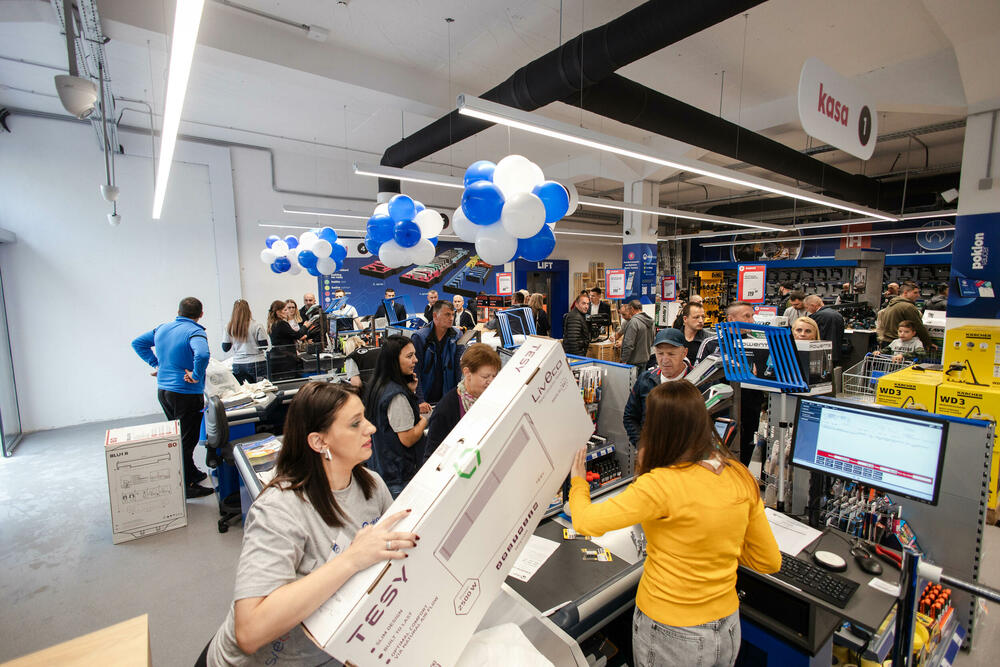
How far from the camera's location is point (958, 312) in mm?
4297

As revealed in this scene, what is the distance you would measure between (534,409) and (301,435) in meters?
0.66

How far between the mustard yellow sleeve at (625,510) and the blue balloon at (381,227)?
4.11 m

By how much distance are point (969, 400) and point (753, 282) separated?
4.70 metres

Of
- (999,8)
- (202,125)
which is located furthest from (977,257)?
(202,125)

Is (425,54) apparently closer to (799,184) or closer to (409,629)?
(409,629)

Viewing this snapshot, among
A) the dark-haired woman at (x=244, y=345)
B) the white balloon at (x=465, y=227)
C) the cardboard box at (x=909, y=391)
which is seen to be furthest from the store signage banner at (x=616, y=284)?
the dark-haired woman at (x=244, y=345)

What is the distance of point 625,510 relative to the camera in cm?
132

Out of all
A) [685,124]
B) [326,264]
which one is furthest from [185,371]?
[685,124]

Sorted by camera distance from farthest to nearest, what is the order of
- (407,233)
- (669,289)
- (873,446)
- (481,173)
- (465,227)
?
(669,289)
(407,233)
(465,227)
(481,173)
(873,446)

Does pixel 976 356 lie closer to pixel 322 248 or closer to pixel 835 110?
pixel 835 110

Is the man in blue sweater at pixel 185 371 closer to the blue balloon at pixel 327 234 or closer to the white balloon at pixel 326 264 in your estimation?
the white balloon at pixel 326 264

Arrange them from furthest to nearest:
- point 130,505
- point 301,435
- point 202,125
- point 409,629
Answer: point 202,125, point 130,505, point 301,435, point 409,629

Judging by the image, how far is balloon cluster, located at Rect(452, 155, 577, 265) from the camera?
11.7 feet

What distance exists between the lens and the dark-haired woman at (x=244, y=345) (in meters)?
5.32
